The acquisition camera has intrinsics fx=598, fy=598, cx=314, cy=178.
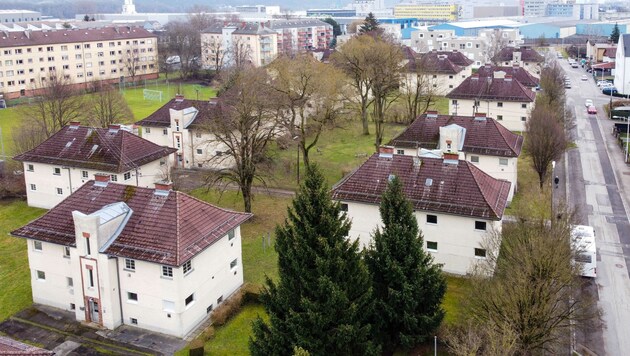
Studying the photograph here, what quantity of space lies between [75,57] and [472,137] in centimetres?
9363

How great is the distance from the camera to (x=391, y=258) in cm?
2630

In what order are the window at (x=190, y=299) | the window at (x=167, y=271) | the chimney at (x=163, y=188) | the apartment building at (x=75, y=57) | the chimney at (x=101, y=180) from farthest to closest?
the apartment building at (x=75, y=57)
the chimney at (x=101, y=180)
the chimney at (x=163, y=188)
the window at (x=190, y=299)
the window at (x=167, y=271)

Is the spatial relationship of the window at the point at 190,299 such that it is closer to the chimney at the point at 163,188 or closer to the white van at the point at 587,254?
the chimney at the point at 163,188

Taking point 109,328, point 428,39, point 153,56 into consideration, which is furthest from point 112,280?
point 428,39

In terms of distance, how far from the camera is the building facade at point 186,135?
5759 cm

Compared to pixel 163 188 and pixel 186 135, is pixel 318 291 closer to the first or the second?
pixel 163 188

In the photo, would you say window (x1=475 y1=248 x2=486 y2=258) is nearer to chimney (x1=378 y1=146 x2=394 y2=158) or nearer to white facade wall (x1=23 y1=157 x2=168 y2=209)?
chimney (x1=378 y1=146 x2=394 y2=158)

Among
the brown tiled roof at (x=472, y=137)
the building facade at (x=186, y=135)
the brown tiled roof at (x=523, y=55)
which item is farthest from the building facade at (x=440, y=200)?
the brown tiled roof at (x=523, y=55)

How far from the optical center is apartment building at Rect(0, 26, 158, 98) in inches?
4186

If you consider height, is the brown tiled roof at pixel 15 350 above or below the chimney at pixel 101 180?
below

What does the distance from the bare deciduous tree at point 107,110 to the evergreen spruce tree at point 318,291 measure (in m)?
44.7

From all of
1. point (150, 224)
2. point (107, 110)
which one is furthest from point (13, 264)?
point (107, 110)

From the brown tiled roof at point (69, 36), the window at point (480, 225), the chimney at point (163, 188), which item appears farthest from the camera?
the brown tiled roof at point (69, 36)

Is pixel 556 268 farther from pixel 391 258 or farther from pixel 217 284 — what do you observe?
pixel 217 284
